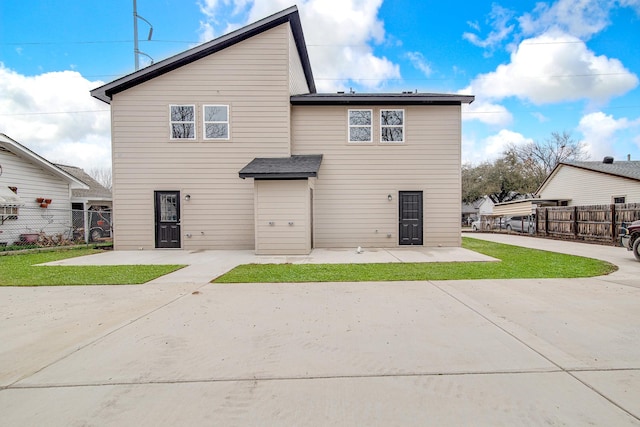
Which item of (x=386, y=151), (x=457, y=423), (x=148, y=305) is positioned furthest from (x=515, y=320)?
(x=386, y=151)

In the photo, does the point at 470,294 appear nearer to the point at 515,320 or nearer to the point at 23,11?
the point at 515,320

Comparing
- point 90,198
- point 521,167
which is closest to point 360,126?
point 90,198

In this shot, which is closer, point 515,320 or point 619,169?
point 515,320

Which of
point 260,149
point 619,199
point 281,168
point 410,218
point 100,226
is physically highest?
point 260,149

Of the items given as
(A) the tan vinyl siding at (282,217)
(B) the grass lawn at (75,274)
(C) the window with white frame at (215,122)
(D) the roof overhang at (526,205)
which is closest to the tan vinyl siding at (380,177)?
(A) the tan vinyl siding at (282,217)

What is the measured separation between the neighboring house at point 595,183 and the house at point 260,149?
14363mm

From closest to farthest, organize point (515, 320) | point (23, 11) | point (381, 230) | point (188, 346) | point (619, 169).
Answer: point (188, 346) → point (515, 320) → point (381, 230) → point (23, 11) → point (619, 169)

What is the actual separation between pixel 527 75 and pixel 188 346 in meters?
25.8

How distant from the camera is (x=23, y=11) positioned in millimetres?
14969

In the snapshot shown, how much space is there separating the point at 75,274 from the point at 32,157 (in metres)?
10.7

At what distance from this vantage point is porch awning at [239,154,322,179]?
9289 mm

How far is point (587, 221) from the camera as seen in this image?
14195 mm

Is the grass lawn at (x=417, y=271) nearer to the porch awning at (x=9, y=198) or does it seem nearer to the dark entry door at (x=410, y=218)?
the dark entry door at (x=410, y=218)

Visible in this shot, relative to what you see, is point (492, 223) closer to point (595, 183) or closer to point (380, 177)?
point (595, 183)
